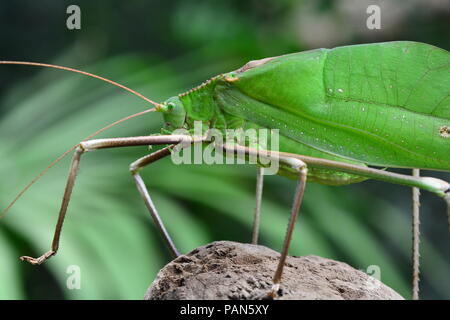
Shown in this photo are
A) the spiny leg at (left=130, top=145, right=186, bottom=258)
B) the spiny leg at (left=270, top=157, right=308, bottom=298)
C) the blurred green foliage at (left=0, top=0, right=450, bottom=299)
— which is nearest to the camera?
the spiny leg at (left=270, top=157, right=308, bottom=298)

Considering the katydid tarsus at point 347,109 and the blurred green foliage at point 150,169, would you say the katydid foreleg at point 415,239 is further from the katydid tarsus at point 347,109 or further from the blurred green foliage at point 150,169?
the blurred green foliage at point 150,169

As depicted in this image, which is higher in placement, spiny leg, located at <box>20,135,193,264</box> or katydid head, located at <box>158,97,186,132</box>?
katydid head, located at <box>158,97,186,132</box>

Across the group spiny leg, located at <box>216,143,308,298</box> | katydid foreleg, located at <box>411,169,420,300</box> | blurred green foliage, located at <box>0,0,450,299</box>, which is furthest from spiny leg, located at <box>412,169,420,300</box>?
blurred green foliage, located at <box>0,0,450,299</box>

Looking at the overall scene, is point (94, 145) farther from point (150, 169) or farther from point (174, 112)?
point (150, 169)

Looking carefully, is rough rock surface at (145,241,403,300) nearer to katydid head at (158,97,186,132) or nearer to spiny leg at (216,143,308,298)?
spiny leg at (216,143,308,298)

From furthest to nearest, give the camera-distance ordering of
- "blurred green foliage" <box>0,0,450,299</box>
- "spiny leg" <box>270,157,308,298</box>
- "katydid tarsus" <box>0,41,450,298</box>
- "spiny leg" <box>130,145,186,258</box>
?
"blurred green foliage" <box>0,0,450,299</box>
"spiny leg" <box>130,145,186,258</box>
"katydid tarsus" <box>0,41,450,298</box>
"spiny leg" <box>270,157,308,298</box>

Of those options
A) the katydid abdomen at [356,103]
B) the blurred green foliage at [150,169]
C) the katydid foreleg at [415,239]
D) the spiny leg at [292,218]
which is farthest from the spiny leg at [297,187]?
the blurred green foliage at [150,169]

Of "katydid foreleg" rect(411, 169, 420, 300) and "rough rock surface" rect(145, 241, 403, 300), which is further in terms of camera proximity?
"katydid foreleg" rect(411, 169, 420, 300)
